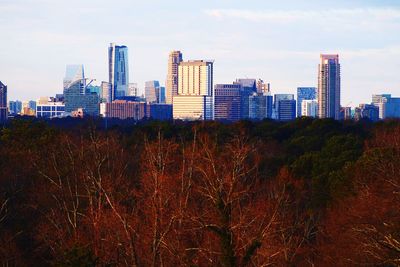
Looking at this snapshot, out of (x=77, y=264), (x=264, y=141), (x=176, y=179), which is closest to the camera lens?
(x=77, y=264)

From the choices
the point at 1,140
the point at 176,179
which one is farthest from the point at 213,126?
the point at 176,179

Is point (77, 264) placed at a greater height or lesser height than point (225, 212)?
lesser

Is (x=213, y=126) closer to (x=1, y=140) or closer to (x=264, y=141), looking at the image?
(x=264, y=141)

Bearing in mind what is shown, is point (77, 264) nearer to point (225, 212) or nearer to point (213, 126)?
point (225, 212)

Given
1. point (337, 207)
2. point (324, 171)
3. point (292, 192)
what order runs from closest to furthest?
point (337, 207)
point (292, 192)
point (324, 171)

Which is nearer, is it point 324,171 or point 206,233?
point 206,233

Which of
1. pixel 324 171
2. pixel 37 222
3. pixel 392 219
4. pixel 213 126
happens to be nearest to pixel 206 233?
pixel 392 219
